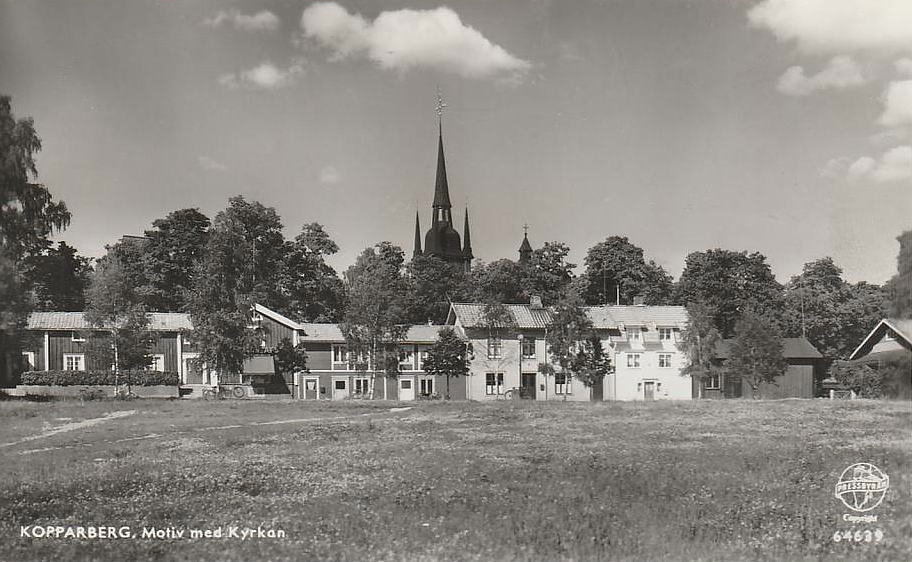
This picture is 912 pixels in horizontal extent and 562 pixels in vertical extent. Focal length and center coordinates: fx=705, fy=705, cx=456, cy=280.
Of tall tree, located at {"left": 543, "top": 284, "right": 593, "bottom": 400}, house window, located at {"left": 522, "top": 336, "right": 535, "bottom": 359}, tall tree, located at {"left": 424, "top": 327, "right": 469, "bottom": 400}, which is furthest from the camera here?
house window, located at {"left": 522, "top": 336, "right": 535, "bottom": 359}

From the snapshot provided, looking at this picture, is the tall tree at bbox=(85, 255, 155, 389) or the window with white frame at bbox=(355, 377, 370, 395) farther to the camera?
the window with white frame at bbox=(355, 377, 370, 395)

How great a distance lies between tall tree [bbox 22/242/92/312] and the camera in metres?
36.0

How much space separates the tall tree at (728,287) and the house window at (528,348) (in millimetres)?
10000

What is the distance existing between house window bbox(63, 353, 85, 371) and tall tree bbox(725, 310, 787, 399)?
136ft

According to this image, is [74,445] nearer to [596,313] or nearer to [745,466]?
[745,466]

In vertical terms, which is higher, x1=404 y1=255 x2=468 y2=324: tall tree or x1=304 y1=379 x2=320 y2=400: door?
x1=404 y1=255 x2=468 y2=324: tall tree

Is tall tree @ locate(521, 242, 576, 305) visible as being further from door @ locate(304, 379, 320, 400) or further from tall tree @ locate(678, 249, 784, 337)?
door @ locate(304, 379, 320, 400)


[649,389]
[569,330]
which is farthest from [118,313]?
[649,389]

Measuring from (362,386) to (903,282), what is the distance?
124ft

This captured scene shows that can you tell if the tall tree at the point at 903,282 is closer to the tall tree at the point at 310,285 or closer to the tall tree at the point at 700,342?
the tall tree at the point at 700,342

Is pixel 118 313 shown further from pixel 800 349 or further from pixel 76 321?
pixel 800 349

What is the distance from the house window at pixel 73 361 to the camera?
1836 inches

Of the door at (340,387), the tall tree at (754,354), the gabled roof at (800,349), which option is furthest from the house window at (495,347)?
the gabled roof at (800,349)

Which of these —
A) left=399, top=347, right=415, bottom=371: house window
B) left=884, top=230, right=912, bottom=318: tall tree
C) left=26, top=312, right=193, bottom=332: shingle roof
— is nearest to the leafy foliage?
left=26, top=312, right=193, bottom=332: shingle roof
